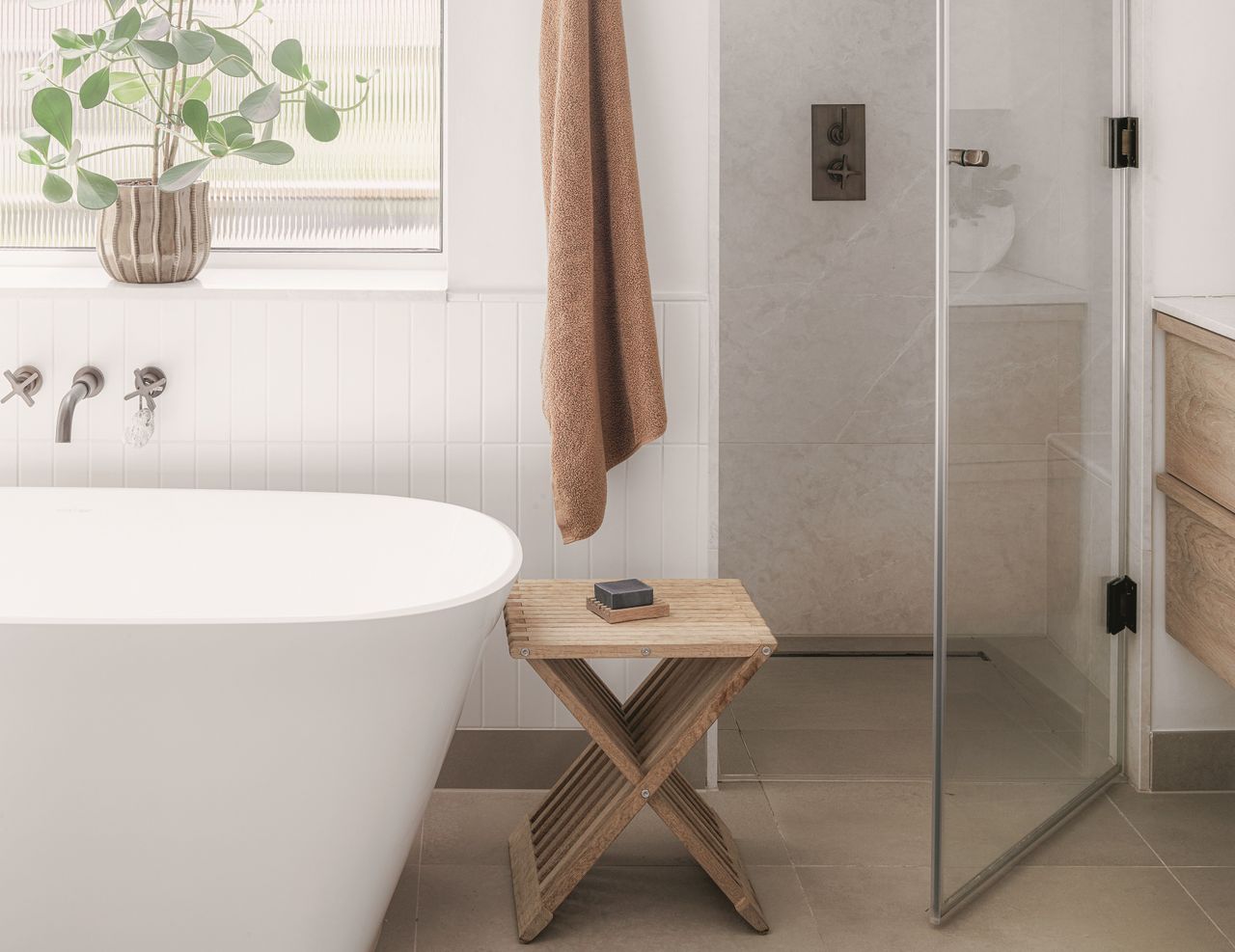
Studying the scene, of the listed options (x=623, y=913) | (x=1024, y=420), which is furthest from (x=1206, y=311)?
(x=623, y=913)

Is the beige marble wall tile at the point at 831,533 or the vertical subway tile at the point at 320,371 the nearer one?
the vertical subway tile at the point at 320,371

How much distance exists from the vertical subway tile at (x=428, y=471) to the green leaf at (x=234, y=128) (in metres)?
0.67

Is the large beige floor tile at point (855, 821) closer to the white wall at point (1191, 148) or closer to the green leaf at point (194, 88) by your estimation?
the white wall at point (1191, 148)

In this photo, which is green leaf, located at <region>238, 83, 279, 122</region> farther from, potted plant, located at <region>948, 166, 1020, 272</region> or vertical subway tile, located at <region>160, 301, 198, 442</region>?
potted plant, located at <region>948, 166, 1020, 272</region>

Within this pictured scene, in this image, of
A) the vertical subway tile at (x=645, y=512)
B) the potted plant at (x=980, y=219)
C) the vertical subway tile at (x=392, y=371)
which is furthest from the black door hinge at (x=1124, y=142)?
the vertical subway tile at (x=392, y=371)

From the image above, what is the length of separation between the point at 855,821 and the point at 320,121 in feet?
5.68

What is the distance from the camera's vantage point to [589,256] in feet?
7.88

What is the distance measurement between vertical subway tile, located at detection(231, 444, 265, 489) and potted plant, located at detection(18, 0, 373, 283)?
1.19 feet

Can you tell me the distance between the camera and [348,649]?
5.72ft

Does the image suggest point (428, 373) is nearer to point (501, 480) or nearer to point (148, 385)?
point (501, 480)

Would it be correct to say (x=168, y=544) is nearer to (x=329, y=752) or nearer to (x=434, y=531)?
(x=434, y=531)

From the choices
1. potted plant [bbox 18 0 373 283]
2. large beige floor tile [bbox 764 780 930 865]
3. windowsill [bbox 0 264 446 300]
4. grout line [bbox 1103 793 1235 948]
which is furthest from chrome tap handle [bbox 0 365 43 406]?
grout line [bbox 1103 793 1235 948]

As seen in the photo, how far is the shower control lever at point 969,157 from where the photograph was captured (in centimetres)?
210

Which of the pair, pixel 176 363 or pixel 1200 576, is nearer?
pixel 1200 576
